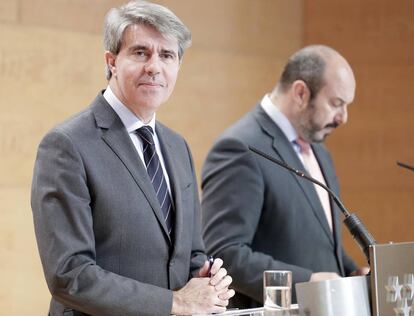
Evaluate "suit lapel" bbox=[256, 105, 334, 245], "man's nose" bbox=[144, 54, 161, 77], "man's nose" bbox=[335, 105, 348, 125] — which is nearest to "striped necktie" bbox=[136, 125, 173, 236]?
"man's nose" bbox=[144, 54, 161, 77]

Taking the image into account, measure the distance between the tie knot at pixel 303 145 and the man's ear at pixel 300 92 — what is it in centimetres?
16

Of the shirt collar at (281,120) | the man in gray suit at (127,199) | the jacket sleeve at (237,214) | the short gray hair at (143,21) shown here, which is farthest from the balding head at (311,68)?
the short gray hair at (143,21)

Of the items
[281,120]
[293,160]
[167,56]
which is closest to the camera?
[167,56]

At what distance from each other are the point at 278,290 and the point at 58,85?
261 cm

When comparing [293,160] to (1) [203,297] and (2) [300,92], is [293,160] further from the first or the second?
(1) [203,297]

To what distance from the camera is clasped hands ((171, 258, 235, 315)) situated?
7.19 feet

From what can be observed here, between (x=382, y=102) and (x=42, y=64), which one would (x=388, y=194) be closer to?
(x=382, y=102)

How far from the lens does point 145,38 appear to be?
2.50 m

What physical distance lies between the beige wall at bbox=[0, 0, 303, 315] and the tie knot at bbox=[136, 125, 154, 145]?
1973 mm

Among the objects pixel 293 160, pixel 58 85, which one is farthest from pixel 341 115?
pixel 58 85

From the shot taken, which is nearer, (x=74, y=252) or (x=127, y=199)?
(x=74, y=252)

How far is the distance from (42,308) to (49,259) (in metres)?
2.37

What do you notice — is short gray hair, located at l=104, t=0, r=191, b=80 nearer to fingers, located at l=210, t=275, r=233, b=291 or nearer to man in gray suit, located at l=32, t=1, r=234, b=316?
man in gray suit, located at l=32, t=1, r=234, b=316

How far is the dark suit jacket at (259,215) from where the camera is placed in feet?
10.8
